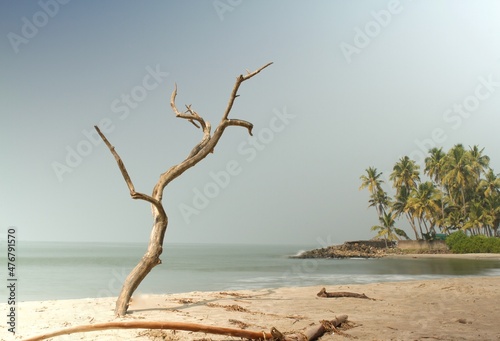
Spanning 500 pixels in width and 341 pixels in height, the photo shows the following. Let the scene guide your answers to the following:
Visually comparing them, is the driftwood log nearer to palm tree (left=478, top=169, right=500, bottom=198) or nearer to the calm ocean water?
the calm ocean water

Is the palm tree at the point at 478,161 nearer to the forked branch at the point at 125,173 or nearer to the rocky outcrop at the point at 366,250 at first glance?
the rocky outcrop at the point at 366,250

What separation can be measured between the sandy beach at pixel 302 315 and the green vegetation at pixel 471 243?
41.8m

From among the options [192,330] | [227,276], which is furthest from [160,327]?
[227,276]

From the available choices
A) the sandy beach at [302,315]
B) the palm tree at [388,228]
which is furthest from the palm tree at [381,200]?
the sandy beach at [302,315]

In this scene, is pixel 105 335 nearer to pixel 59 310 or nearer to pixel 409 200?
pixel 59 310

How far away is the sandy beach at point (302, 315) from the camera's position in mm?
5766

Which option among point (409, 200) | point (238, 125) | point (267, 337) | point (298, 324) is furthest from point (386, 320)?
point (409, 200)

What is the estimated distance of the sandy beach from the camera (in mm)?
5766

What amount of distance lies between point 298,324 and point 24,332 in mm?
4130

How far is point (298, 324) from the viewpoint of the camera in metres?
6.45

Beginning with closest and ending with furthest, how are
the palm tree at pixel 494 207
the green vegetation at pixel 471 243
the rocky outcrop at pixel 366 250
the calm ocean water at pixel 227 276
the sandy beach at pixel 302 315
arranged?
the sandy beach at pixel 302 315 → the calm ocean water at pixel 227 276 → the green vegetation at pixel 471 243 → the palm tree at pixel 494 207 → the rocky outcrop at pixel 366 250

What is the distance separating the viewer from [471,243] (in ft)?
158

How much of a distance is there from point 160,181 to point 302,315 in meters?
3.81

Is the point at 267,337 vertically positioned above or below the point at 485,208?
below
